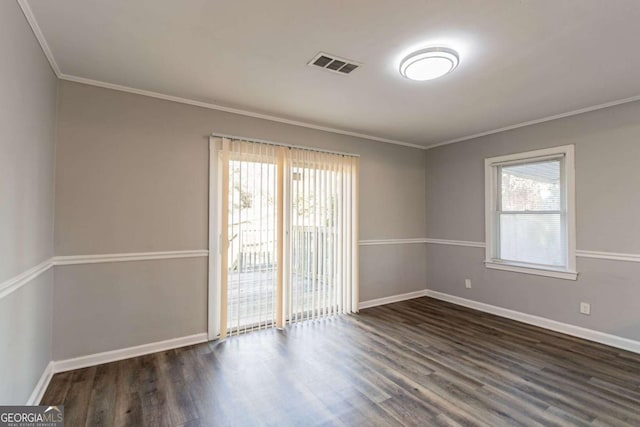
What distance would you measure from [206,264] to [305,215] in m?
1.30

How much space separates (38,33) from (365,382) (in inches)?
136

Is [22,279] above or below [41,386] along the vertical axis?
above

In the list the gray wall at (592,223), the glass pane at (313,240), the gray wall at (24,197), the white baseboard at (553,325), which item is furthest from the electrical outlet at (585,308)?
the gray wall at (24,197)

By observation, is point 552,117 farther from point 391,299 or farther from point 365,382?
point 365,382

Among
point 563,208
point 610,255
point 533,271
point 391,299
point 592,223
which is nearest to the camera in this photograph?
point 610,255

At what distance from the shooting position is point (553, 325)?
3.54 meters


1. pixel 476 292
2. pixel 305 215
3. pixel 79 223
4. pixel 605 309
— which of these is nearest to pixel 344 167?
pixel 305 215

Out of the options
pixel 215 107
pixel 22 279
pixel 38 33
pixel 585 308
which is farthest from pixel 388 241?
pixel 38 33

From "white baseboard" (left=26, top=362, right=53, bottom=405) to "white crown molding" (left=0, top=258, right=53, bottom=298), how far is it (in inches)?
32.0

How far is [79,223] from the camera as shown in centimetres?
264

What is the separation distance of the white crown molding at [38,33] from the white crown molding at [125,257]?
1.59m

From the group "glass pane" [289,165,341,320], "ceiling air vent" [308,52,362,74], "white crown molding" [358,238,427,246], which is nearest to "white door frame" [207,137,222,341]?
"glass pane" [289,165,341,320]

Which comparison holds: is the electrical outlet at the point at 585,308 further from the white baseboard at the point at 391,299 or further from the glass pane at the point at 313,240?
the glass pane at the point at 313,240

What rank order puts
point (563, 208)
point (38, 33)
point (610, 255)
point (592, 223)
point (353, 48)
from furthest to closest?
1. point (563, 208)
2. point (592, 223)
3. point (610, 255)
4. point (353, 48)
5. point (38, 33)
